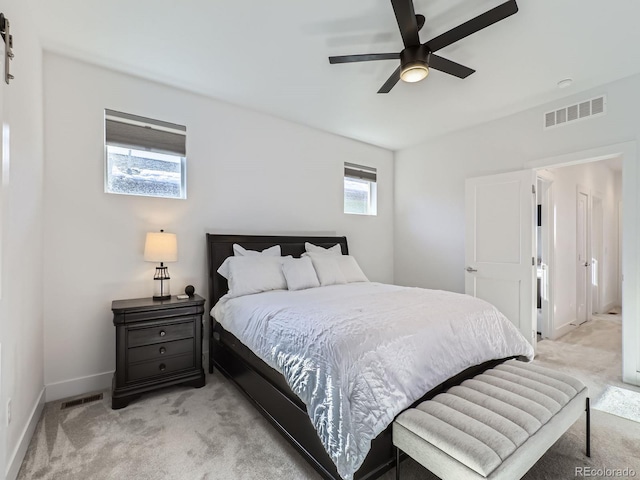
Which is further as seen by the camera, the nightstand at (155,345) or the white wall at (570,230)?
the white wall at (570,230)

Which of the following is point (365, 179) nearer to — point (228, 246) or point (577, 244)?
point (228, 246)

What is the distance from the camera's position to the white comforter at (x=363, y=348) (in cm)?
145

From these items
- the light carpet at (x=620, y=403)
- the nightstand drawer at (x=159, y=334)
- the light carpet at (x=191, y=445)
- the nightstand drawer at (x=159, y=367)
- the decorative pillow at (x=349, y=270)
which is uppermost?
the decorative pillow at (x=349, y=270)

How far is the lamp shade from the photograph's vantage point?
106 inches

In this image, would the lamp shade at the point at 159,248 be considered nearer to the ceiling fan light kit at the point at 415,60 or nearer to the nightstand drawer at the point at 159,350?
the nightstand drawer at the point at 159,350

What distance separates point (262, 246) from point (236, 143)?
4.03ft

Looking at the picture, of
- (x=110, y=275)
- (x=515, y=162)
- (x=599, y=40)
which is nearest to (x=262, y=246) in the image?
(x=110, y=275)

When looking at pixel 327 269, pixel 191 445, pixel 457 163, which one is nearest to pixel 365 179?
pixel 457 163

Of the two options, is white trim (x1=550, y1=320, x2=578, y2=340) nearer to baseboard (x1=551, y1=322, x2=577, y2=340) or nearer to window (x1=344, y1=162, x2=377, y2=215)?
baseboard (x1=551, y1=322, x2=577, y2=340)

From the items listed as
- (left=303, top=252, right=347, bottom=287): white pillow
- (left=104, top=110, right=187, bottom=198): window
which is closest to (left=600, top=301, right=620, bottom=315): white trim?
(left=303, top=252, right=347, bottom=287): white pillow

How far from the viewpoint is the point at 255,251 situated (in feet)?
11.2

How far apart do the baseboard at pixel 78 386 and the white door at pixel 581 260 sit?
6.28 m

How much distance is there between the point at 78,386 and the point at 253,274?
67.9 inches

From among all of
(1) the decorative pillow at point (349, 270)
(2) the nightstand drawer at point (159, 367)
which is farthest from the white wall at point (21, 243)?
(1) the decorative pillow at point (349, 270)
